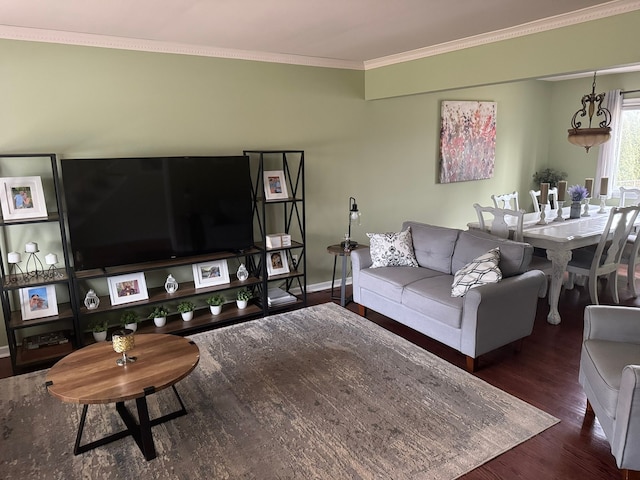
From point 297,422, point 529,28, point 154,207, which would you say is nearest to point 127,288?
point 154,207

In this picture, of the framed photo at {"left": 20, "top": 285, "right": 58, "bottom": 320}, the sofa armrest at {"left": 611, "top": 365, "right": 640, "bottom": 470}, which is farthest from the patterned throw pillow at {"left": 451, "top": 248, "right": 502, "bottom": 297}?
the framed photo at {"left": 20, "top": 285, "right": 58, "bottom": 320}

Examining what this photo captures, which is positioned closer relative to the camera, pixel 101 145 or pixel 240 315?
pixel 101 145

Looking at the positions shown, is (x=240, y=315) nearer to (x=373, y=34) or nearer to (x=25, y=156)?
(x=25, y=156)

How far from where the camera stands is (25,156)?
3.13 meters

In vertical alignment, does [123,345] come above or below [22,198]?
below

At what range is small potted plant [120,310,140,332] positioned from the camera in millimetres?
Result: 3861

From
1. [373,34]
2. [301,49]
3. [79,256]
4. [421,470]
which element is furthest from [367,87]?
[421,470]

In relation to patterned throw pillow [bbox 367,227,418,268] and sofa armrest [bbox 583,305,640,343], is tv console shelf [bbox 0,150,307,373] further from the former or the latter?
sofa armrest [bbox 583,305,640,343]

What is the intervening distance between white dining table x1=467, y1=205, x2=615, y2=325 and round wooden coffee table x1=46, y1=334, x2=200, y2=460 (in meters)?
3.22

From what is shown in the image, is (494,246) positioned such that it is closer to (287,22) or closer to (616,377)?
(616,377)

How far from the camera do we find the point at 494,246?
145 inches

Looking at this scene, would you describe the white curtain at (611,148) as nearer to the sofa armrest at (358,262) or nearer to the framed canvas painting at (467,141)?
the framed canvas painting at (467,141)

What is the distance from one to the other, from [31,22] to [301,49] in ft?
6.92

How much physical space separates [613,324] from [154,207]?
3.37 m
